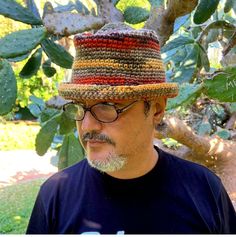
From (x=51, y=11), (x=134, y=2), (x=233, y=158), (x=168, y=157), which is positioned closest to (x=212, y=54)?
(x=233, y=158)

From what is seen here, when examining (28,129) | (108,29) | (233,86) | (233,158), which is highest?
(108,29)

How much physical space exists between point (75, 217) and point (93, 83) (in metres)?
0.29

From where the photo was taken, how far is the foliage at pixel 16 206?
464 cm

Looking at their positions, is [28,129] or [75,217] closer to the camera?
[75,217]

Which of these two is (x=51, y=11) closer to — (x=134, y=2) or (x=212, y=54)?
(x=134, y=2)

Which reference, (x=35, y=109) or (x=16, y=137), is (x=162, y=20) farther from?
(x=16, y=137)

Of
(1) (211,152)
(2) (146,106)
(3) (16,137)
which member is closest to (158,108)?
(2) (146,106)

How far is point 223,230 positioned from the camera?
1.06 meters

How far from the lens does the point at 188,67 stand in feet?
6.86

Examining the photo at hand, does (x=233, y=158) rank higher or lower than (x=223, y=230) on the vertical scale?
lower

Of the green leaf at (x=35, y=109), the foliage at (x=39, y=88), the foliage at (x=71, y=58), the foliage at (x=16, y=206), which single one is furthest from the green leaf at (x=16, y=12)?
the foliage at (x=39, y=88)

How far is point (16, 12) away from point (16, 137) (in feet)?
26.7

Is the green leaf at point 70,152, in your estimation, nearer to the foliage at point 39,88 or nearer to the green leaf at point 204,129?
the green leaf at point 204,129

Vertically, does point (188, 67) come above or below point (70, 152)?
above
